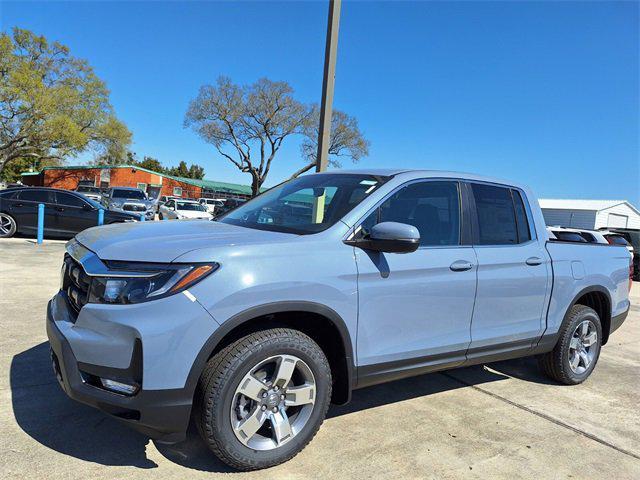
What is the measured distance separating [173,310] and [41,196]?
12146 millimetres

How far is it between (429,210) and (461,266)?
46 centimetres

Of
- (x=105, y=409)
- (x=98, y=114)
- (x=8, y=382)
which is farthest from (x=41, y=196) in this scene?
(x=98, y=114)

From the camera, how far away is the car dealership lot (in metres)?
2.74

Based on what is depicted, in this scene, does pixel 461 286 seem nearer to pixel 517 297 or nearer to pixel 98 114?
pixel 517 297

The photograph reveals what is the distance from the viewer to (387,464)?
290 cm

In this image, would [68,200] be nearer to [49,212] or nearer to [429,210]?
[49,212]

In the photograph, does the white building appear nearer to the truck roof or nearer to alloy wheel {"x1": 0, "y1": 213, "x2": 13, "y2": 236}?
alloy wheel {"x1": 0, "y1": 213, "x2": 13, "y2": 236}

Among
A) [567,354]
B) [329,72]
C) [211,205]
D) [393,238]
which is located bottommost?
[567,354]

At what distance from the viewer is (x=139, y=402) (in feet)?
7.69

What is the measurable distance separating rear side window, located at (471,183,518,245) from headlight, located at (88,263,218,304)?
220 cm

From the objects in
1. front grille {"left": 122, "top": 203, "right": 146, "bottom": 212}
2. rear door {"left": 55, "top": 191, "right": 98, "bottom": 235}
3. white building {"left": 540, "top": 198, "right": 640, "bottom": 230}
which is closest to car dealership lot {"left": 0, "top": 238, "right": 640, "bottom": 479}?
rear door {"left": 55, "top": 191, "right": 98, "bottom": 235}

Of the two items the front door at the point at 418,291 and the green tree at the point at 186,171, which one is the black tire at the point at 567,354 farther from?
the green tree at the point at 186,171

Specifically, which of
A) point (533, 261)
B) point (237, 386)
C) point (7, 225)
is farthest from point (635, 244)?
point (7, 225)

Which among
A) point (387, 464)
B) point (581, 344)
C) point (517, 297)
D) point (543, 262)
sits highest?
point (543, 262)
